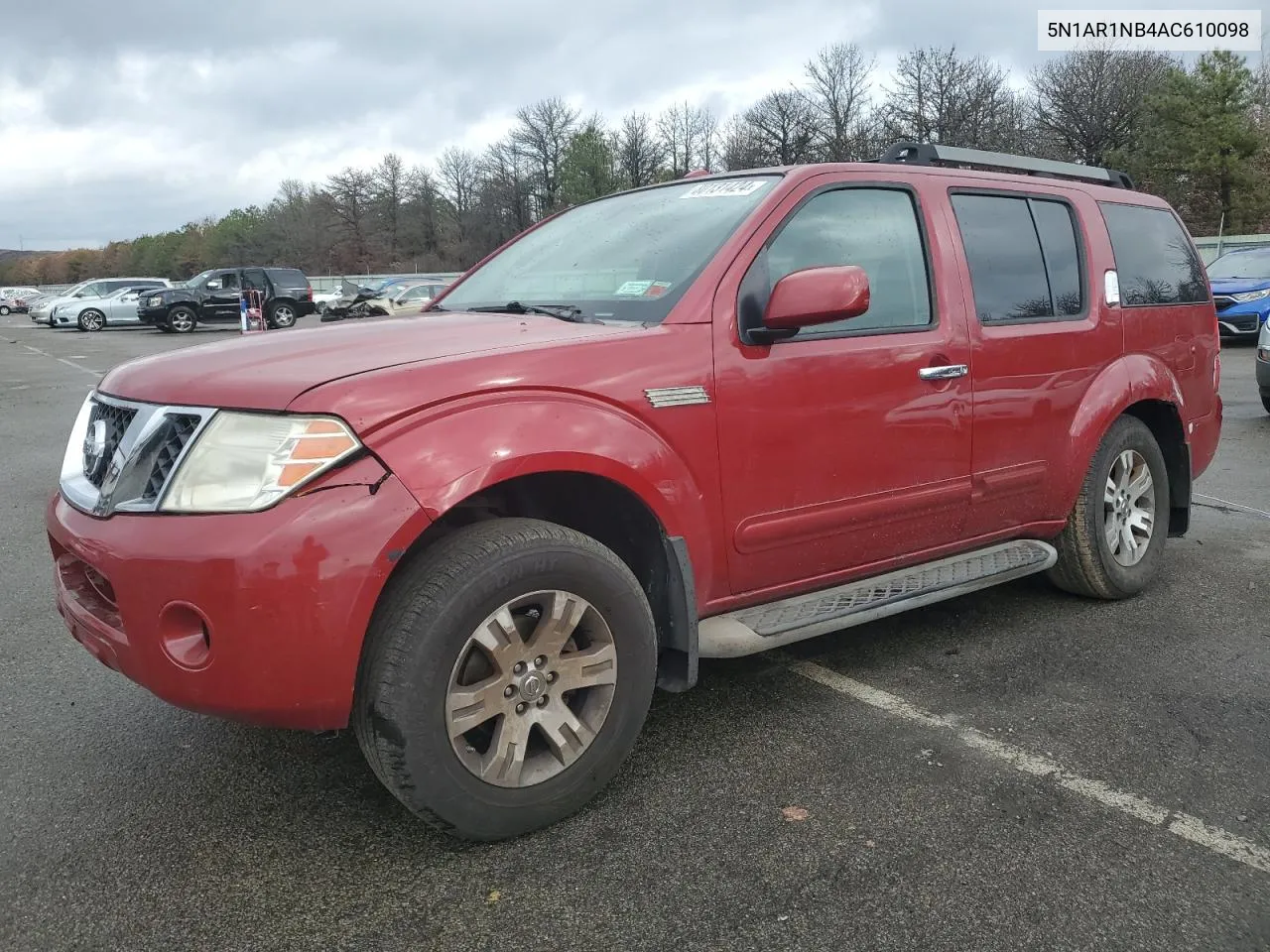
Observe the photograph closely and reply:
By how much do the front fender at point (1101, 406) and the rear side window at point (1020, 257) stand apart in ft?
1.12

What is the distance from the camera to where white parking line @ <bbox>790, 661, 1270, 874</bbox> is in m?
2.54

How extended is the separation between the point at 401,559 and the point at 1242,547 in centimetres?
481

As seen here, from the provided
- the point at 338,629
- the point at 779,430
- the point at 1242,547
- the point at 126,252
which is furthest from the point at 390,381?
the point at 126,252

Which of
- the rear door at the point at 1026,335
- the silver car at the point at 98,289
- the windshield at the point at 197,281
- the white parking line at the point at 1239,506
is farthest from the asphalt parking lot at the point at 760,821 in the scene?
the silver car at the point at 98,289

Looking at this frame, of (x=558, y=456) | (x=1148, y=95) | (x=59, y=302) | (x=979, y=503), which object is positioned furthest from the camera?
(x=1148, y=95)

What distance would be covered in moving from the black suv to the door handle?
93.1 feet

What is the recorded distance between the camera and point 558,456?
2604 millimetres

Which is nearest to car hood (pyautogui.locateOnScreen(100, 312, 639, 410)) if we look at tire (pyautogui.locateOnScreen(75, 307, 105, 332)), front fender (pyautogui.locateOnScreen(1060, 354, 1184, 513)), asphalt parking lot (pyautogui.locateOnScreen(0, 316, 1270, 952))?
asphalt parking lot (pyautogui.locateOnScreen(0, 316, 1270, 952))

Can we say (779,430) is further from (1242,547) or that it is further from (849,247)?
(1242,547)

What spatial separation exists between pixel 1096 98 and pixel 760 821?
185 ft

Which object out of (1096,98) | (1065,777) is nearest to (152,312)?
(1065,777)

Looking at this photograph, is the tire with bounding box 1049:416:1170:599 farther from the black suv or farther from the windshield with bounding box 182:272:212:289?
the windshield with bounding box 182:272:212:289

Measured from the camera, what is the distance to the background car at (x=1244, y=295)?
15805mm

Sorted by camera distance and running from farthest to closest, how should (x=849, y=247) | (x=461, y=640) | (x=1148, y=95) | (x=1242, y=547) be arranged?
(x=1148, y=95)
(x=1242, y=547)
(x=849, y=247)
(x=461, y=640)
